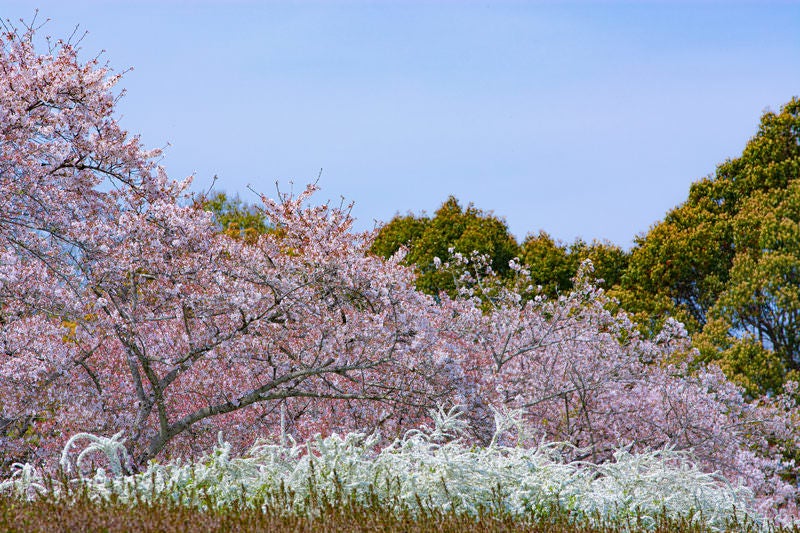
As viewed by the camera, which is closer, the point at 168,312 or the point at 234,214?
the point at 168,312

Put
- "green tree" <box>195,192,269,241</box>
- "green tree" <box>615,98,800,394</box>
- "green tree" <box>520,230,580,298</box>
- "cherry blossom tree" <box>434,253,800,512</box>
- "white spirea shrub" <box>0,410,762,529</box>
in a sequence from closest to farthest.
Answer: "white spirea shrub" <box>0,410,762,529</box> → "cherry blossom tree" <box>434,253,800,512</box> → "green tree" <box>615,98,800,394</box> → "green tree" <box>520,230,580,298</box> → "green tree" <box>195,192,269,241</box>

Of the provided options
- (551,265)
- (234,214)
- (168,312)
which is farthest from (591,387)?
(234,214)

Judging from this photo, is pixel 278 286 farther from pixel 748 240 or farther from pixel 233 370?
pixel 748 240

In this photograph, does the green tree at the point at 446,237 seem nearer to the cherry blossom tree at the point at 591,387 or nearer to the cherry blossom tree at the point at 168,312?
the cherry blossom tree at the point at 591,387

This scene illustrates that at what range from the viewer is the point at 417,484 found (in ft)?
18.7

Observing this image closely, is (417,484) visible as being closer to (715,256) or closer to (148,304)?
(148,304)

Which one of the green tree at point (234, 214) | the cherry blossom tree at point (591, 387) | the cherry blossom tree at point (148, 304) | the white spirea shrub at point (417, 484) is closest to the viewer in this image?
the white spirea shrub at point (417, 484)

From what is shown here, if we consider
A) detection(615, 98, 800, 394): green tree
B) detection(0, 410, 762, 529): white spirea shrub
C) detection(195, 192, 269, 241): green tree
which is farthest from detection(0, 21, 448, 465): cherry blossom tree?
detection(195, 192, 269, 241): green tree

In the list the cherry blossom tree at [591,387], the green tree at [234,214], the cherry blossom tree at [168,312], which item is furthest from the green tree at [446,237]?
the cherry blossom tree at [168,312]

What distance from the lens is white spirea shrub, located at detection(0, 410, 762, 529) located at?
18.1ft

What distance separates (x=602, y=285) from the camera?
2417 centimetres

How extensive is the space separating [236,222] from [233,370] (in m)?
24.3

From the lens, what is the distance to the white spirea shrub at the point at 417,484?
5.51 meters

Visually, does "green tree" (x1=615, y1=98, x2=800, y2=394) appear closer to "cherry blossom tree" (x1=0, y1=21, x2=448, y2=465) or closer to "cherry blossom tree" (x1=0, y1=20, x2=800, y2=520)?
"cherry blossom tree" (x1=0, y1=20, x2=800, y2=520)
